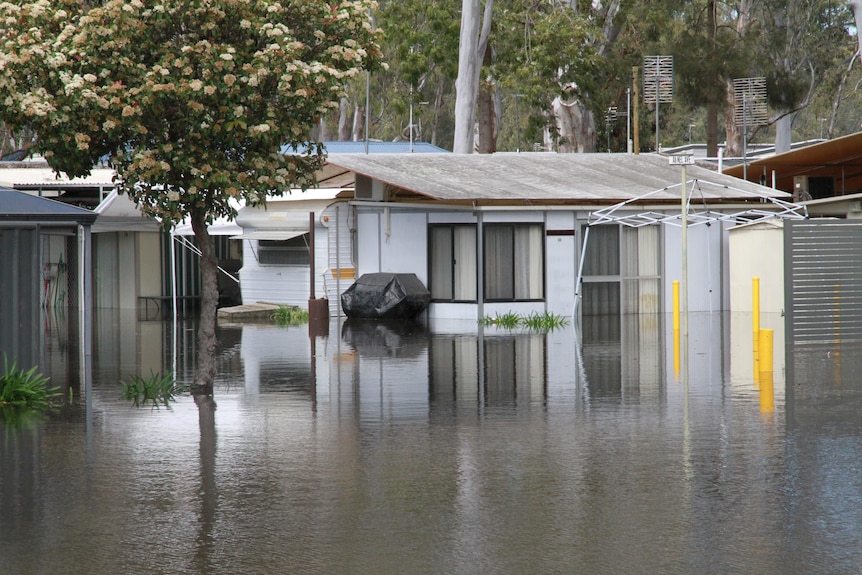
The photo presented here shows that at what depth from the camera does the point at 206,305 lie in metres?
15.4

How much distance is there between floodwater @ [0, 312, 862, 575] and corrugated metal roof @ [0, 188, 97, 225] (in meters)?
2.11

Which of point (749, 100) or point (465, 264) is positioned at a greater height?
point (749, 100)

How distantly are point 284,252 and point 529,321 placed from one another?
306 inches

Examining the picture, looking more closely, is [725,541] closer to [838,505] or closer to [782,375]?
[838,505]

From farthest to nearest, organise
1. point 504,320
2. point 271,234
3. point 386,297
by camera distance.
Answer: point 271,234 < point 386,297 < point 504,320

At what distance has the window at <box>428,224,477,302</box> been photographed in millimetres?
27781

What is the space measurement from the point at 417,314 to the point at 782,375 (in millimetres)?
13037

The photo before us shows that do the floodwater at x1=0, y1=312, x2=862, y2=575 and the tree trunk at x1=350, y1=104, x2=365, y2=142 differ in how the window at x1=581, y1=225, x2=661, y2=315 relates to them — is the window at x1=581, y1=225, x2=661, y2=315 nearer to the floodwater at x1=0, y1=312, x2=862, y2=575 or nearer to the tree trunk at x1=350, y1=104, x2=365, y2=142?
the floodwater at x1=0, y1=312, x2=862, y2=575

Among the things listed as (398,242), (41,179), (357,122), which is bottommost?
(398,242)

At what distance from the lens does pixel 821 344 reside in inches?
811

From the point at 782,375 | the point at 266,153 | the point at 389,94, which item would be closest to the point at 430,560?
the point at 266,153

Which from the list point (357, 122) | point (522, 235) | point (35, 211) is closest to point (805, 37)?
point (357, 122)

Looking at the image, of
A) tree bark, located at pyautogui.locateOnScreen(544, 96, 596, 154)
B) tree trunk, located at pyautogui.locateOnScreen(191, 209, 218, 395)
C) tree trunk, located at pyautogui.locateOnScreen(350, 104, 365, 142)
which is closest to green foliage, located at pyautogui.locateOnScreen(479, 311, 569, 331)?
tree trunk, located at pyautogui.locateOnScreen(191, 209, 218, 395)

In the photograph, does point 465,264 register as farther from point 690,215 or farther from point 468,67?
point 468,67
